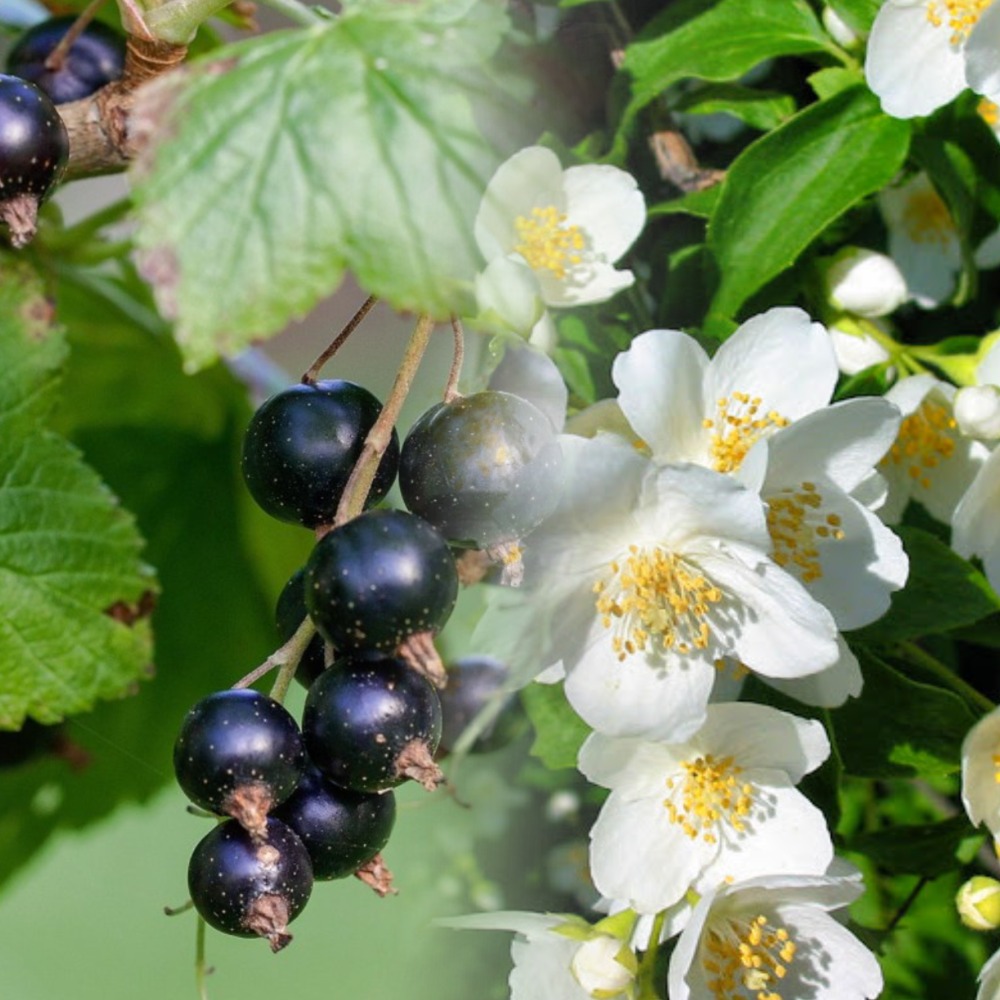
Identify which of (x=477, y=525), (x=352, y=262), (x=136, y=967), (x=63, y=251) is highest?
(x=352, y=262)

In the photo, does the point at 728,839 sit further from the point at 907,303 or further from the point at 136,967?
the point at 136,967

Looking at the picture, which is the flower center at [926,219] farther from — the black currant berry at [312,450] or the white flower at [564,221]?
the black currant berry at [312,450]

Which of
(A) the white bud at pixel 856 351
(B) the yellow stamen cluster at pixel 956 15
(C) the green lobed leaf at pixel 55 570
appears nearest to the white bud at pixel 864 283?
(A) the white bud at pixel 856 351

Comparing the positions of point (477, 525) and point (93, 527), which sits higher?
point (477, 525)

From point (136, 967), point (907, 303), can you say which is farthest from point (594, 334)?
point (136, 967)

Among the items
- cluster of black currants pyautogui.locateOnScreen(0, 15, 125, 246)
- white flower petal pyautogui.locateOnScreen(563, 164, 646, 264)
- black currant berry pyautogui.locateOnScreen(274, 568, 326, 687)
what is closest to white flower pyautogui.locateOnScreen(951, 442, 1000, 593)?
white flower petal pyautogui.locateOnScreen(563, 164, 646, 264)
